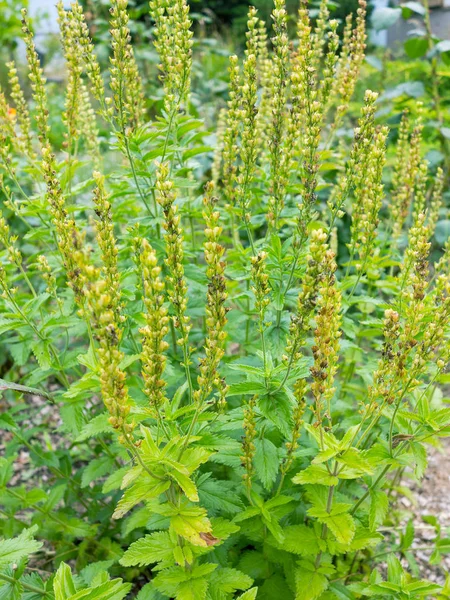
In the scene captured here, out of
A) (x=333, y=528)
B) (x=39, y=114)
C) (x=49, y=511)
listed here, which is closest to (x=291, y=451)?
(x=333, y=528)

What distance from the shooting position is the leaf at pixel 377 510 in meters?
2.64

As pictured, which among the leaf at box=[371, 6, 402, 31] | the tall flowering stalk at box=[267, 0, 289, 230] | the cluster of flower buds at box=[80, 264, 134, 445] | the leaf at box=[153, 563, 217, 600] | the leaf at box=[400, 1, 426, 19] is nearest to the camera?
the cluster of flower buds at box=[80, 264, 134, 445]

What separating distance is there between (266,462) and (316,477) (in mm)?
425

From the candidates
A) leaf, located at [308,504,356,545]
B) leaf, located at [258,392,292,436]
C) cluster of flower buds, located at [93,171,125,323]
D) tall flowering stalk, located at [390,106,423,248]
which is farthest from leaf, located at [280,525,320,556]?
tall flowering stalk, located at [390,106,423,248]

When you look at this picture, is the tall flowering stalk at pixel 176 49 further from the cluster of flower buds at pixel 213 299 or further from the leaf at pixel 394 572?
the leaf at pixel 394 572

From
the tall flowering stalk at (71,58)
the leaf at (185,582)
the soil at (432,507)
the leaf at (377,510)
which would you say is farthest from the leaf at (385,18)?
the leaf at (185,582)

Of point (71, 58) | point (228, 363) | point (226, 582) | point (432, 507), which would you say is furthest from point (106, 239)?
point (432, 507)

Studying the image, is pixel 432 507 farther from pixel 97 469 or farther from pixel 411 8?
pixel 411 8

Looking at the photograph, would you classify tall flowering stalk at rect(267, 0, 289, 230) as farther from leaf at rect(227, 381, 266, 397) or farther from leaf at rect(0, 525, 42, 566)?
leaf at rect(0, 525, 42, 566)

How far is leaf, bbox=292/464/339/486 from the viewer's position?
2.26 m

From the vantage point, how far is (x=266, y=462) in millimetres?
2688

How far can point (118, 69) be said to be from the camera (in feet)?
8.66

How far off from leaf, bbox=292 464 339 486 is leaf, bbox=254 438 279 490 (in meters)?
0.30

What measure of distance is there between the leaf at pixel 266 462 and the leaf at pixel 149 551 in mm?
515
